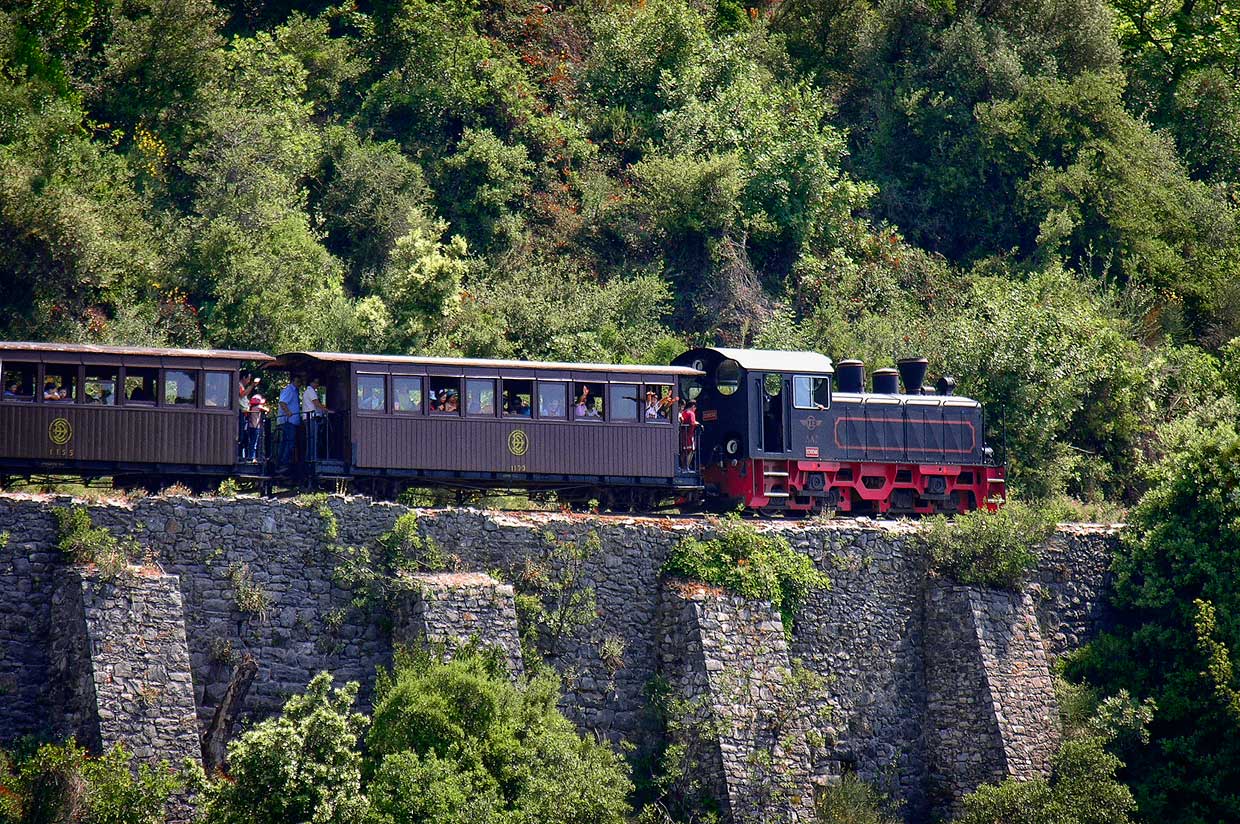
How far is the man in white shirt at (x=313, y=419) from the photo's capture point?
29.8 m

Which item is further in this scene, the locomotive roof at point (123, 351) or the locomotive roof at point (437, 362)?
the locomotive roof at point (437, 362)

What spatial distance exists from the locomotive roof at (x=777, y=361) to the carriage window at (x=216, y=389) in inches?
421

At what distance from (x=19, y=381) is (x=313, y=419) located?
5.36 metres

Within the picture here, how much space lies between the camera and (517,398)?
1206 inches

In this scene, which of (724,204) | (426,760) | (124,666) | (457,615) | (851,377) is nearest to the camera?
(426,760)

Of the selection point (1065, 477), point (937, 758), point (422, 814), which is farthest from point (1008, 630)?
point (422, 814)

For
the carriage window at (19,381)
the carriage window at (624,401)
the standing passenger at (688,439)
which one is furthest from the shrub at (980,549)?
the carriage window at (19,381)

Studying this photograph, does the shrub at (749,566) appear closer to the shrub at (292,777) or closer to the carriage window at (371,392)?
the carriage window at (371,392)

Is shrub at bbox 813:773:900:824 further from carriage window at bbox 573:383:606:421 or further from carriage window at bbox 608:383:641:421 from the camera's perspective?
carriage window at bbox 573:383:606:421

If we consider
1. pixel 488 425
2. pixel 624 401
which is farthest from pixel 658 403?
pixel 488 425

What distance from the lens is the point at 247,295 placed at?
1460 inches

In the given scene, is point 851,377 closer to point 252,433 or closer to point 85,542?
point 252,433

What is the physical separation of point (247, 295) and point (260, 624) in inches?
512

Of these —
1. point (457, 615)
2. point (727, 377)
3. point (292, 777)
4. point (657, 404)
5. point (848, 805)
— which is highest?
point (727, 377)
